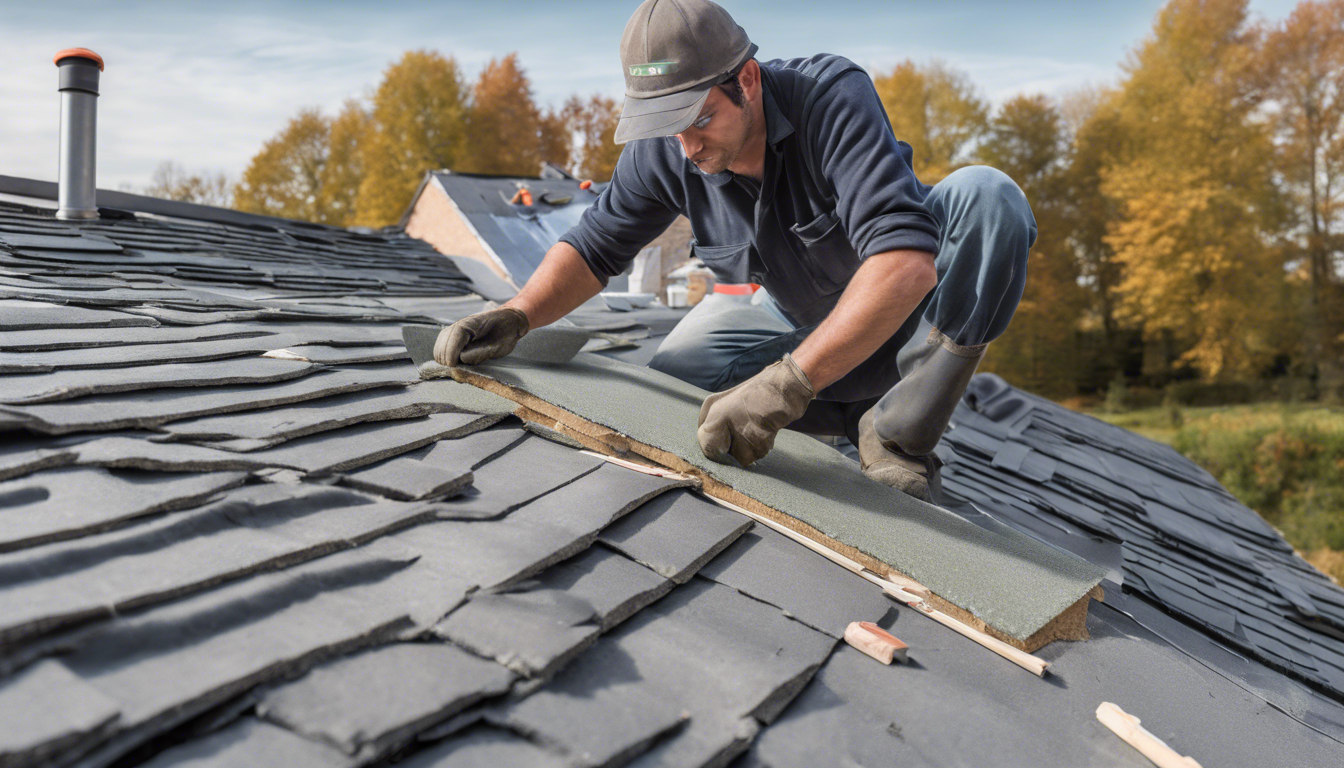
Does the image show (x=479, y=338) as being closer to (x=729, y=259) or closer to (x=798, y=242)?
(x=729, y=259)

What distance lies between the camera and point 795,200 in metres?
2.58

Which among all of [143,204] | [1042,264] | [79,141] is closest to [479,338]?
[79,141]

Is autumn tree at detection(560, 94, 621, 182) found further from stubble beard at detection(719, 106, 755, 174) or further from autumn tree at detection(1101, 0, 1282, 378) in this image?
stubble beard at detection(719, 106, 755, 174)

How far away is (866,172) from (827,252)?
1.57 feet

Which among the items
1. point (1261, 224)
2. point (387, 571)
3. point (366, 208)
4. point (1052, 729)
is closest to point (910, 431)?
point (1052, 729)

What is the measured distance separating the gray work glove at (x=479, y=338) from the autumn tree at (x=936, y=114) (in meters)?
22.4

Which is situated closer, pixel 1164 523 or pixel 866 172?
pixel 866 172

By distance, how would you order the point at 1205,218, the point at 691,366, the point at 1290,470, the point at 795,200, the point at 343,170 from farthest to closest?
the point at 343,170, the point at 1205,218, the point at 1290,470, the point at 691,366, the point at 795,200

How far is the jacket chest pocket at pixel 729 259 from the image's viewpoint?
9.21ft

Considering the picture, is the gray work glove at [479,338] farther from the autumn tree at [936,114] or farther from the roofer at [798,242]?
the autumn tree at [936,114]

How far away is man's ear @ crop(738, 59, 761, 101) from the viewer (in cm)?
233

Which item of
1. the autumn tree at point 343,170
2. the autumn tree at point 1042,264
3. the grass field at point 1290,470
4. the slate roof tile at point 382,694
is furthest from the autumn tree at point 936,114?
the slate roof tile at point 382,694

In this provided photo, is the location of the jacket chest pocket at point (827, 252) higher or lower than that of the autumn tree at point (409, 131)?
lower

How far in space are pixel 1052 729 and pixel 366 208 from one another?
2573cm
